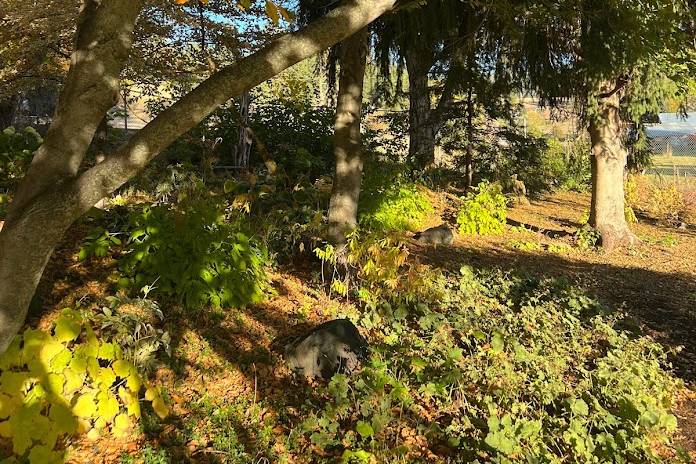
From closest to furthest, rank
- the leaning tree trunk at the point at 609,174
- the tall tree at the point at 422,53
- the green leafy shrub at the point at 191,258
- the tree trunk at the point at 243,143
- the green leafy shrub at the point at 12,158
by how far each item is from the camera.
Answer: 1. the green leafy shrub at the point at 191,258
2. the green leafy shrub at the point at 12,158
3. the tall tree at the point at 422,53
4. the leaning tree trunk at the point at 609,174
5. the tree trunk at the point at 243,143

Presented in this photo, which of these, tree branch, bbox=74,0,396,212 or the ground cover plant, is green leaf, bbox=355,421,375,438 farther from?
tree branch, bbox=74,0,396,212

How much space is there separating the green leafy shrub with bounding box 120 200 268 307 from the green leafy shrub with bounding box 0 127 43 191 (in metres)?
2.99

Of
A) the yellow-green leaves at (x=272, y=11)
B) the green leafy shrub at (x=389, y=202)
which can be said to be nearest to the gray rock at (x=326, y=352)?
the yellow-green leaves at (x=272, y=11)

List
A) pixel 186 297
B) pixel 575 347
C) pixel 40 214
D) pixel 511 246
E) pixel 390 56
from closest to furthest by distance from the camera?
pixel 40 214 < pixel 186 297 < pixel 575 347 < pixel 511 246 < pixel 390 56

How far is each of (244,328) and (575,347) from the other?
294cm

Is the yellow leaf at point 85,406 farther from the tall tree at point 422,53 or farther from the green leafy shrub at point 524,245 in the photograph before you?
the green leafy shrub at point 524,245

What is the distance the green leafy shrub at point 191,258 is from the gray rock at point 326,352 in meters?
A: 0.80

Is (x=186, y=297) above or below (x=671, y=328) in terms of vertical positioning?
above

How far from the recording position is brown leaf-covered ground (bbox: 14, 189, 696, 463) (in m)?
3.14

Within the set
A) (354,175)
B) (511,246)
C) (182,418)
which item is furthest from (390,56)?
(182,418)

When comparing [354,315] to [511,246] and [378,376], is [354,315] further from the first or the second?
[511,246]

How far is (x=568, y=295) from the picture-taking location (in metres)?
5.70

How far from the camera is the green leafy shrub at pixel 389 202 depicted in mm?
7844

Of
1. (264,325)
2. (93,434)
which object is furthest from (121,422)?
(264,325)
